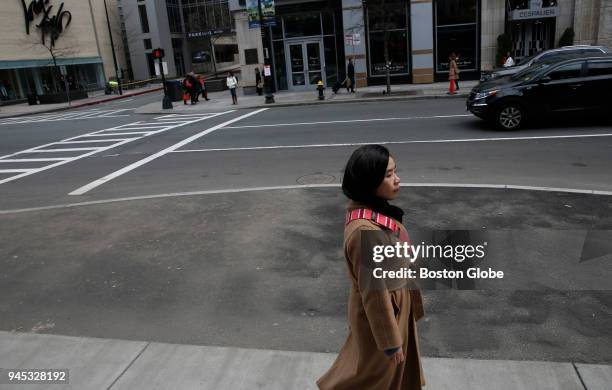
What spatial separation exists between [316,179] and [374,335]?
722 centimetres

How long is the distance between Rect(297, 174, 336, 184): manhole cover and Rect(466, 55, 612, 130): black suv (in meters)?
5.75

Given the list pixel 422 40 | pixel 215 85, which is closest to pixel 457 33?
pixel 422 40

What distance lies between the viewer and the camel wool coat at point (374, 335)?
2.46 metres

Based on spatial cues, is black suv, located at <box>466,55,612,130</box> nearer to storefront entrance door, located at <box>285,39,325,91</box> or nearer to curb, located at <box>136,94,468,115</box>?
curb, located at <box>136,94,468,115</box>

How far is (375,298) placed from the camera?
2443 mm

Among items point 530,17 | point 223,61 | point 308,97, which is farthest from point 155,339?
point 223,61

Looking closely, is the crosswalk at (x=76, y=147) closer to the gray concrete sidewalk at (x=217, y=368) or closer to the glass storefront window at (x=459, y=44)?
the gray concrete sidewalk at (x=217, y=368)

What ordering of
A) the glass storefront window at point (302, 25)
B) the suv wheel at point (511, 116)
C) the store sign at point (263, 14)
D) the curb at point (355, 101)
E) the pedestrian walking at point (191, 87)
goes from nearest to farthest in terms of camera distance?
the suv wheel at point (511, 116) → the curb at point (355, 101) → the store sign at point (263, 14) → the pedestrian walking at point (191, 87) → the glass storefront window at point (302, 25)

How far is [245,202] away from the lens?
8164mm

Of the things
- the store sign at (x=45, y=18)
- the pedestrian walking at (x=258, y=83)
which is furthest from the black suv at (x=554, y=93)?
the store sign at (x=45, y=18)

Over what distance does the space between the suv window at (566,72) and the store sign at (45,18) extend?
4219 centimetres

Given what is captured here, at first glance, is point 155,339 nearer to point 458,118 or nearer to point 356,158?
point 356,158

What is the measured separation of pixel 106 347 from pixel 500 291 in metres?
3.48

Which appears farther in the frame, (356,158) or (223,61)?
(223,61)
